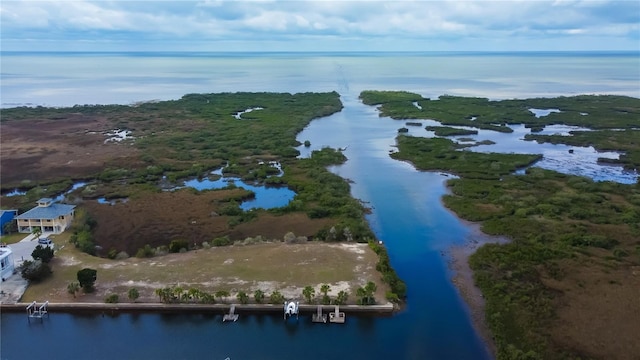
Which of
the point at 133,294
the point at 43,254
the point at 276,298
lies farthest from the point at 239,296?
the point at 43,254

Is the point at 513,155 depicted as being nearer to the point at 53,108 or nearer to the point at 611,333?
the point at 611,333

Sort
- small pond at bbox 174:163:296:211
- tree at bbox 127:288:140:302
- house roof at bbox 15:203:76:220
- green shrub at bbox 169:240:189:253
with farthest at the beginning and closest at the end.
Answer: small pond at bbox 174:163:296:211 → house roof at bbox 15:203:76:220 → green shrub at bbox 169:240:189:253 → tree at bbox 127:288:140:302

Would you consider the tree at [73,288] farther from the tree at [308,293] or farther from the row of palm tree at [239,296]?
the tree at [308,293]

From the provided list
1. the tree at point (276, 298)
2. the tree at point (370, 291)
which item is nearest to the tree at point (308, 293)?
the tree at point (276, 298)

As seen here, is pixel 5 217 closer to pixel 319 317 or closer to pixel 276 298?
pixel 276 298

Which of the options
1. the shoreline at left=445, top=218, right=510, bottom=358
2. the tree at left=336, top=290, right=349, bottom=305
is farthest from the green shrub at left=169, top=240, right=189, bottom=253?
the shoreline at left=445, top=218, right=510, bottom=358

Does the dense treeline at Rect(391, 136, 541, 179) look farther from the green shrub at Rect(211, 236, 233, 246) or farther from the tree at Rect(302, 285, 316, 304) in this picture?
the tree at Rect(302, 285, 316, 304)

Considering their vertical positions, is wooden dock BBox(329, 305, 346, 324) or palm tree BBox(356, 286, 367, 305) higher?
palm tree BBox(356, 286, 367, 305)

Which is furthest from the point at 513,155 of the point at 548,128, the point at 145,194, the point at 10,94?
the point at 10,94
